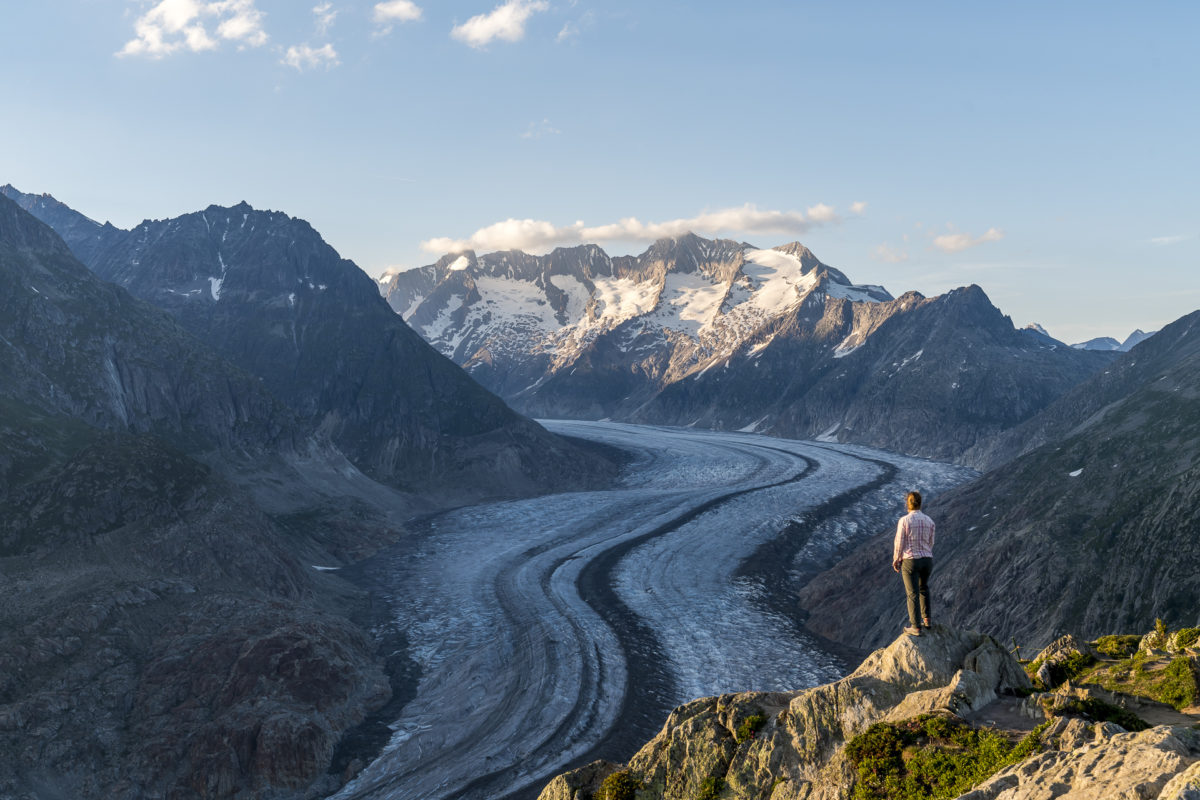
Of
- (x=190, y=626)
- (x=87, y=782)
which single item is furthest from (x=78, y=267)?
(x=87, y=782)

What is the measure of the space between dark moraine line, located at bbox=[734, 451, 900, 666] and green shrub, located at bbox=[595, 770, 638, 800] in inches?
1887

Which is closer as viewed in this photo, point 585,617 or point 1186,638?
point 1186,638

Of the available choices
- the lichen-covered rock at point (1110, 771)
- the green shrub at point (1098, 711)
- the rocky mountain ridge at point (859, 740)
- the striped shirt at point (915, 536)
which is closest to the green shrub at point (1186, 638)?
the rocky mountain ridge at point (859, 740)

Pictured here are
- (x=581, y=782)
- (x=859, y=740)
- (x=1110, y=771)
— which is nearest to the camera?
(x=1110, y=771)

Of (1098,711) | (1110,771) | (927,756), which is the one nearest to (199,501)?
(927,756)

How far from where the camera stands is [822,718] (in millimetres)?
20562

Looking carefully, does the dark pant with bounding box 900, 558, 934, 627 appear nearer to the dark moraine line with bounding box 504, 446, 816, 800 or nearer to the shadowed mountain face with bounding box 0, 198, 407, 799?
the dark moraine line with bounding box 504, 446, 816, 800

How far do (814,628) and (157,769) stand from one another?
179 feet

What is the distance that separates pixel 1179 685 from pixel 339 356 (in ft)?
568

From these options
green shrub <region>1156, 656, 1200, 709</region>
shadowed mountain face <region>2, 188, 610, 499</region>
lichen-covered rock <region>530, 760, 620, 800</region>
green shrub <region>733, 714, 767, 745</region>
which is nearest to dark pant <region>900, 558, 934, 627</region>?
green shrub <region>733, 714, 767, 745</region>

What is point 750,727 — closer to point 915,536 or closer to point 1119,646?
point 915,536

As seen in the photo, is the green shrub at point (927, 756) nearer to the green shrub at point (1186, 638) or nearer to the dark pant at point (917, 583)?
the dark pant at point (917, 583)

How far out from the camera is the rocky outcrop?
63.3 feet

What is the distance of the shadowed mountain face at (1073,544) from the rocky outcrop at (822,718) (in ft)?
120
